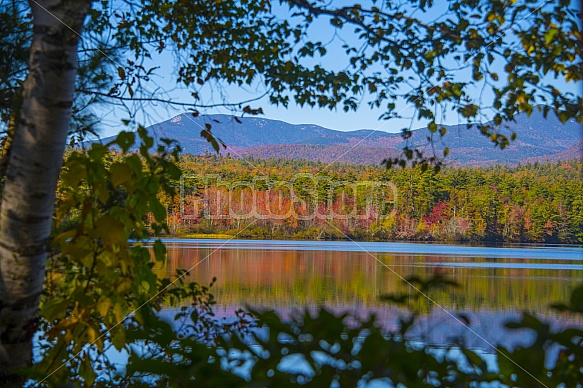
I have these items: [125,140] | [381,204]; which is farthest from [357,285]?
[381,204]

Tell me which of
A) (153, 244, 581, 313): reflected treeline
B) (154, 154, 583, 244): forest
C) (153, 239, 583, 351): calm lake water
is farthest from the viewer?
(154, 154, 583, 244): forest

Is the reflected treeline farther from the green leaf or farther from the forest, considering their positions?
the forest

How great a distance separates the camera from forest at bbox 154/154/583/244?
39188mm

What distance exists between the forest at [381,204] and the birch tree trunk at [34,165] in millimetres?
33842

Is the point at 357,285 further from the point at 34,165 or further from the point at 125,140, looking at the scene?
the point at 34,165

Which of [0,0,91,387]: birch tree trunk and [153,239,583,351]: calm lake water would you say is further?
[153,239,583,351]: calm lake water

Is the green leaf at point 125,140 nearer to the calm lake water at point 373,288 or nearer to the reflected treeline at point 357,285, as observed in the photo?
the calm lake water at point 373,288

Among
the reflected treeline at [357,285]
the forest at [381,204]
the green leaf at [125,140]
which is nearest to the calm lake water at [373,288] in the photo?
the reflected treeline at [357,285]

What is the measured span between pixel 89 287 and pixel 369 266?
751 inches

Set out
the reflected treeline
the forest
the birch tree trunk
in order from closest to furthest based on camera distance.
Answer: the birch tree trunk
the reflected treeline
the forest

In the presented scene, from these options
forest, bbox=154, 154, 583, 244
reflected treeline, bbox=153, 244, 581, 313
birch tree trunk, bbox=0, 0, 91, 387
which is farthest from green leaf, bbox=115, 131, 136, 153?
forest, bbox=154, 154, 583, 244

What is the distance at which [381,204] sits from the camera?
46.2 metres

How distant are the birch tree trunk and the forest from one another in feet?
111

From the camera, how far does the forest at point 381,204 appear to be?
39.2 meters
